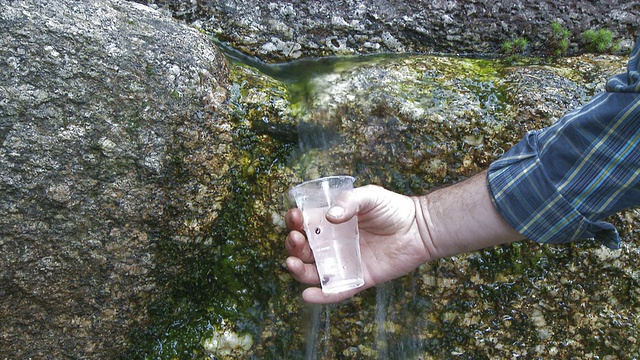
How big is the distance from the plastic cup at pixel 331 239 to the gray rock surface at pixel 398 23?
1.02 m

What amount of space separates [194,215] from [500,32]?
6.49 ft

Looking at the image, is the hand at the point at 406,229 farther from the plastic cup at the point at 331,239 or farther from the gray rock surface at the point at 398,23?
the gray rock surface at the point at 398,23

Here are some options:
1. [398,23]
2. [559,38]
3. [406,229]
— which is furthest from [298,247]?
[559,38]

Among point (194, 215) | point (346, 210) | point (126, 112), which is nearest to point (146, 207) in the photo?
point (194, 215)

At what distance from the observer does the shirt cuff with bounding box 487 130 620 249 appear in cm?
197

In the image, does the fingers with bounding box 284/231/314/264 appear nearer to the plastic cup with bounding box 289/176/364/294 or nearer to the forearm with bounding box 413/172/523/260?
the plastic cup with bounding box 289/176/364/294

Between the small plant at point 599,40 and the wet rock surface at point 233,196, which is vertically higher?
the small plant at point 599,40

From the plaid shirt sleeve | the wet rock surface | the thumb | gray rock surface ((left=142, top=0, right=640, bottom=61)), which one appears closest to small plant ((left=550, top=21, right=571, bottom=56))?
Answer: gray rock surface ((left=142, top=0, right=640, bottom=61))

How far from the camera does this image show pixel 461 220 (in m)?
2.23

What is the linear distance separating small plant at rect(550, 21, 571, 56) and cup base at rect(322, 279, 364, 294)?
1.78m

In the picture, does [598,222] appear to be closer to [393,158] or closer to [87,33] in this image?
[393,158]

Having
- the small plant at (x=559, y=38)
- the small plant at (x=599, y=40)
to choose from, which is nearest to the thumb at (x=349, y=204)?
the small plant at (x=559, y=38)

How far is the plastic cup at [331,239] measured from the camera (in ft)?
7.22

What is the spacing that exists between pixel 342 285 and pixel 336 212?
381 mm
